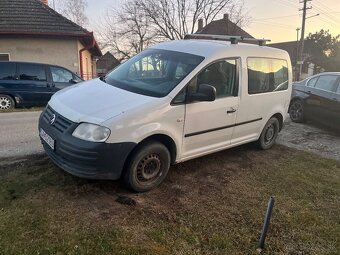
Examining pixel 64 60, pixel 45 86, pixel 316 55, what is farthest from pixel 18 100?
pixel 316 55

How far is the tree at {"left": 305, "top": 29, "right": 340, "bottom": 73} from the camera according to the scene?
44.3m

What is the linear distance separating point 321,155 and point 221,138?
279cm

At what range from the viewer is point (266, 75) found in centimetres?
599

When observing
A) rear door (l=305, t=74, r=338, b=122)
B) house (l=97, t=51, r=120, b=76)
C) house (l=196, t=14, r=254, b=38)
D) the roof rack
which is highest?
house (l=196, t=14, r=254, b=38)

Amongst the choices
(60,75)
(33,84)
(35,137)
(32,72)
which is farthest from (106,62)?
(35,137)

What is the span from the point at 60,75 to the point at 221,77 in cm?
771

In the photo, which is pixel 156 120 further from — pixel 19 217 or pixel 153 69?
pixel 19 217

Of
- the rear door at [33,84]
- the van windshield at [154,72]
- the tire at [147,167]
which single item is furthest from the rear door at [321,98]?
the rear door at [33,84]

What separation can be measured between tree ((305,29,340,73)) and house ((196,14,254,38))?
12340 millimetres

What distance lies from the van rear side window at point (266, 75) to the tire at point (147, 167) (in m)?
2.11

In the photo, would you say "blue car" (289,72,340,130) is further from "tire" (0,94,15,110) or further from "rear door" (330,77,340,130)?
"tire" (0,94,15,110)

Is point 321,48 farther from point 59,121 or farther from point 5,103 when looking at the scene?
point 59,121

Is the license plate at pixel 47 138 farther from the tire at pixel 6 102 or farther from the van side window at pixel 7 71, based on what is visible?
the van side window at pixel 7 71

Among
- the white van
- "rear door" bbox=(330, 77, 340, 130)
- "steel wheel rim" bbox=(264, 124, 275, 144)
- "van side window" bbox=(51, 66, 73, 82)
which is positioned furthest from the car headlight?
"van side window" bbox=(51, 66, 73, 82)
